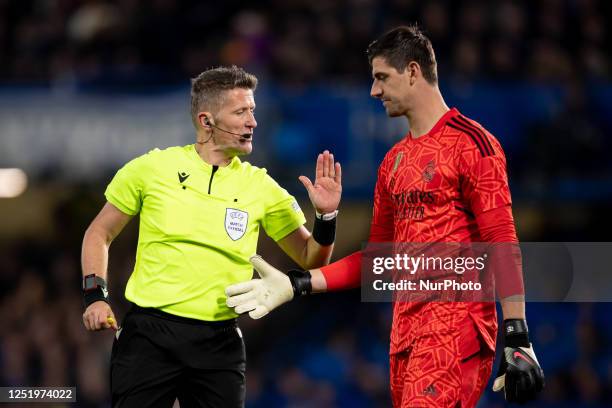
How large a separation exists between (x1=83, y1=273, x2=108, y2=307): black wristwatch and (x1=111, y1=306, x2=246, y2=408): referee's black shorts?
21cm

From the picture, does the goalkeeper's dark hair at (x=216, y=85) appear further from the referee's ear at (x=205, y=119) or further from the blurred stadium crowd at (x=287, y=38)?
the blurred stadium crowd at (x=287, y=38)

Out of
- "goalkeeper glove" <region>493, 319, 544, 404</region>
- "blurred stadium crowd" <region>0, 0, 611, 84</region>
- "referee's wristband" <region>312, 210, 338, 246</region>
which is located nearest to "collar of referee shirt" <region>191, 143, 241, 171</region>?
"referee's wristband" <region>312, 210, 338, 246</region>

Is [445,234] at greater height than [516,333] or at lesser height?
greater

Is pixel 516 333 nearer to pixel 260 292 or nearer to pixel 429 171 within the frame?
Answer: pixel 429 171

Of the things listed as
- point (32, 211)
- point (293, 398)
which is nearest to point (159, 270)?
point (293, 398)

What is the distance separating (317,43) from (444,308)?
313 inches

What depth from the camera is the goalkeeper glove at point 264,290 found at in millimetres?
5902

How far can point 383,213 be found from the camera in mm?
6055

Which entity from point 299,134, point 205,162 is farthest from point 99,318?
point 299,134

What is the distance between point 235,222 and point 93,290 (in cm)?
83

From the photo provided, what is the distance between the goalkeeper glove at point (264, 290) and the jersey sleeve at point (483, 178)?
1.01 meters

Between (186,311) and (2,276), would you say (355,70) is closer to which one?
(2,276)

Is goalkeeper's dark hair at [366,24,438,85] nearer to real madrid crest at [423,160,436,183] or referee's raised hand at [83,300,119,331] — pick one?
real madrid crest at [423,160,436,183]

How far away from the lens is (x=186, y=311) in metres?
5.99
